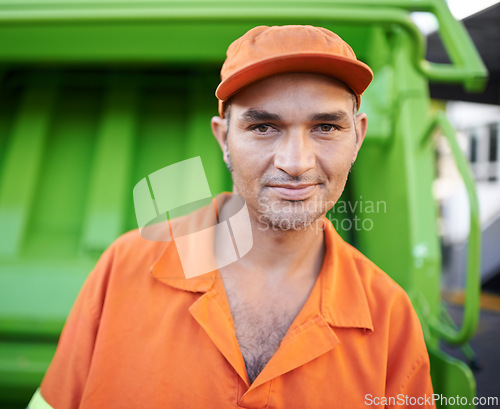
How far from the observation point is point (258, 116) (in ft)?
2.92

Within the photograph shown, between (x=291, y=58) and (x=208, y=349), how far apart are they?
26.1 inches

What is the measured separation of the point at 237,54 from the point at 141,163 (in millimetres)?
1175

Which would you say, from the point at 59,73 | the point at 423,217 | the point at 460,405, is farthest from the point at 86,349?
the point at 59,73

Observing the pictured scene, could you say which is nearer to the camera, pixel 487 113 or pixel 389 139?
pixel 389 139

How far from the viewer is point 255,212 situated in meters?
1.01

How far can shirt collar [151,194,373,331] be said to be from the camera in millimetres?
1000

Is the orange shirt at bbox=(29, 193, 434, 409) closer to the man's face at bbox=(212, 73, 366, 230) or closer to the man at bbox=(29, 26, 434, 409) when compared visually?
the man at bbox=(29, 26, 434, 409)

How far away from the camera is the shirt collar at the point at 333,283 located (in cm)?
100

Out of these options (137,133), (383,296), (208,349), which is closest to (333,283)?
(383,296)

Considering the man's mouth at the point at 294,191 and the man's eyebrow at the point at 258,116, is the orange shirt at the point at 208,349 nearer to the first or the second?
the man's mouth at the point at 294,191

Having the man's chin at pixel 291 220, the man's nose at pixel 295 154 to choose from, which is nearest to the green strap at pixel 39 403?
the man's chin at pixel 291 220

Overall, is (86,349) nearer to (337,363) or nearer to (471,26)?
(337,363)

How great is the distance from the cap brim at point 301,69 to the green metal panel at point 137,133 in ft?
1.70

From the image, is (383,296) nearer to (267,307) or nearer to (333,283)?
(333,283)
